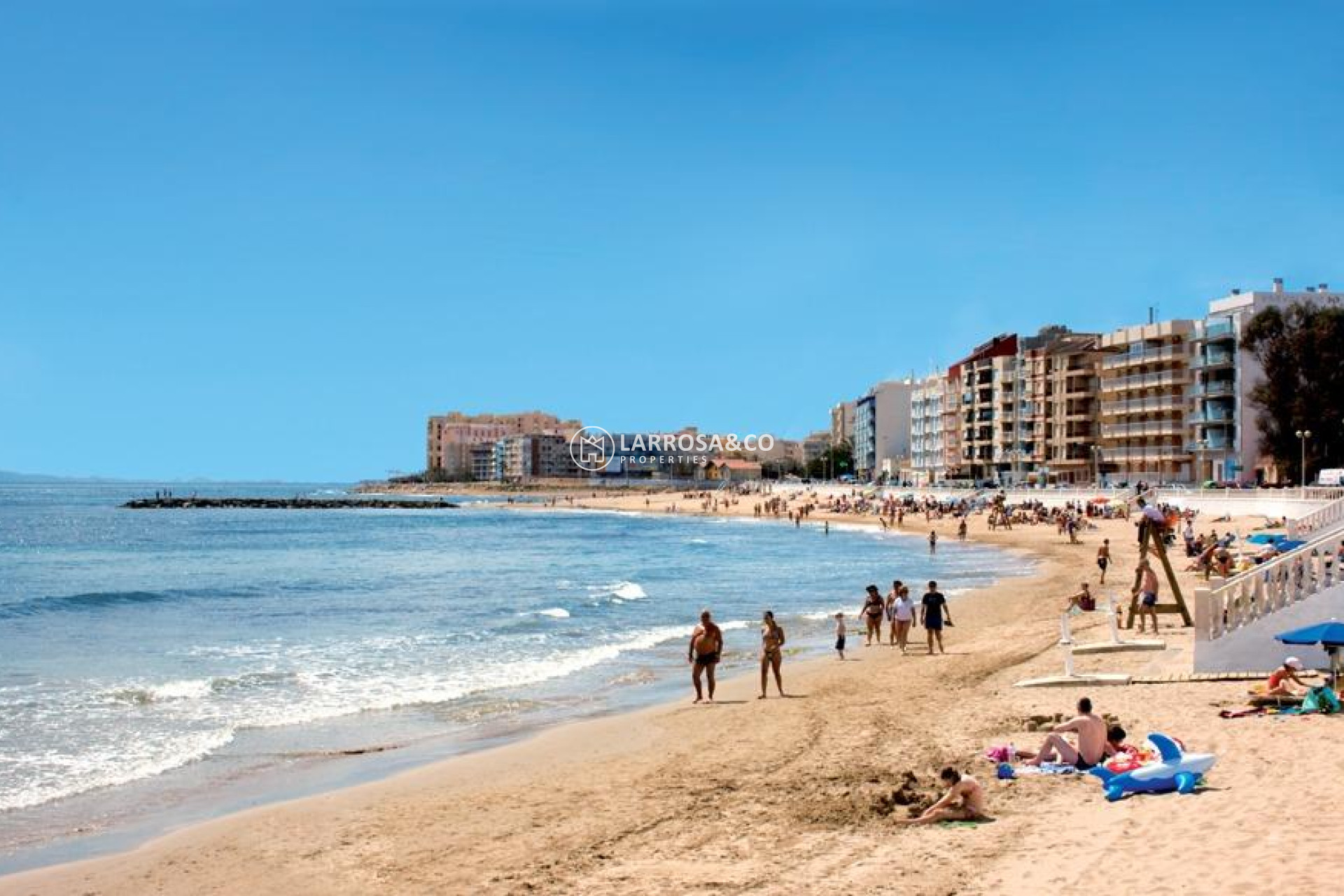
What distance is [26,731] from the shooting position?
1595 cm

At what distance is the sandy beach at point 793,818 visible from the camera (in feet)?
26.4

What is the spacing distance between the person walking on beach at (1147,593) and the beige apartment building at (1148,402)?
5889 cm

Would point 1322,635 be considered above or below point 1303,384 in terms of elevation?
below

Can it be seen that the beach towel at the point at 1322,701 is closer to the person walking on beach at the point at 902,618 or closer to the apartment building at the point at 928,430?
the person walking on beach at the point at 902,618

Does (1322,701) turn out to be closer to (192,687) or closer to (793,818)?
(793,818)

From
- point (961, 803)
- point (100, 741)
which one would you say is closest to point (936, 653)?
point (961, 803)

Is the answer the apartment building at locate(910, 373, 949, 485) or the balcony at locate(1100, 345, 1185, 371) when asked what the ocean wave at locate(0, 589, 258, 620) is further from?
the apartment building at locate(910, 373, 949, 485)

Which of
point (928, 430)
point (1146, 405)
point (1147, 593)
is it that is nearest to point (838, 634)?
point (1147, 593)

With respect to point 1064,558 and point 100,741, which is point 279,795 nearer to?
point 100,741

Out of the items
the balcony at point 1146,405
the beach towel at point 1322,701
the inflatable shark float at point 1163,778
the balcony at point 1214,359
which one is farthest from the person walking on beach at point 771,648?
the balcony at point 1146,405

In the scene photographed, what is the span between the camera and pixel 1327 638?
485 inches

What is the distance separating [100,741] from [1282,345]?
63.0m

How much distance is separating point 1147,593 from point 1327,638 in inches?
294

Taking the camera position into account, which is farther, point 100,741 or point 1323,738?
point 100,741
